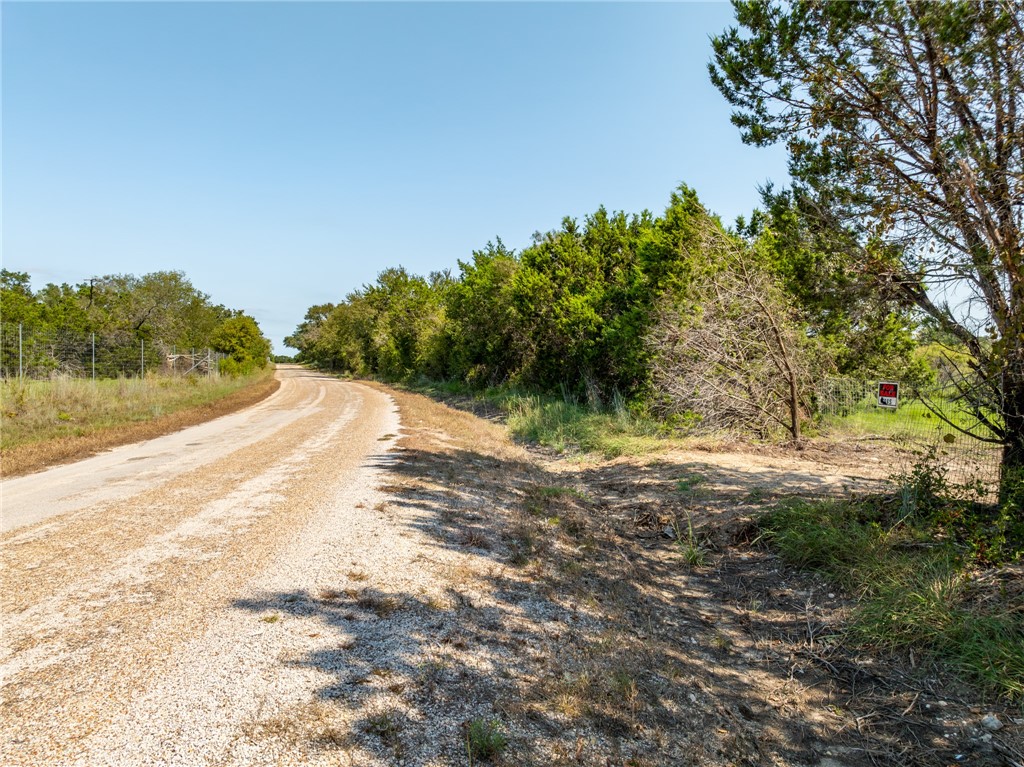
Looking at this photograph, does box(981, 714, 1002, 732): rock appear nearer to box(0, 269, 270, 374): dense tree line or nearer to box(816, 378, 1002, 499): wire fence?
box(816, 378, 1002, 499): wire fence

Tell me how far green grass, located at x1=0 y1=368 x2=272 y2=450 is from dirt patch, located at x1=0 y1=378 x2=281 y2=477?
38cm

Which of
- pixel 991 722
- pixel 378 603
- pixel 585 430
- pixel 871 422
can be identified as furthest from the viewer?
pixel 585 430

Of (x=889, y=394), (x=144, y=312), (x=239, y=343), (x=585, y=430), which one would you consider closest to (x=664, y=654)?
(x=889, y=394)

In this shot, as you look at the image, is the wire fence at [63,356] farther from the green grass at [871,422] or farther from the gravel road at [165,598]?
the green grass at [871,422]

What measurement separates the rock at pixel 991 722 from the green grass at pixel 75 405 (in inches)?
530

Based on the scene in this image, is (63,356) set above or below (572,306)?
below

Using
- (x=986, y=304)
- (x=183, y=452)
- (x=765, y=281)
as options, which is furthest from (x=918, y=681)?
(x=183, y=452)

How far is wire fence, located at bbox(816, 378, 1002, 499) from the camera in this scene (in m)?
5.36

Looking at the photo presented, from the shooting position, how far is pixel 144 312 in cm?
4344

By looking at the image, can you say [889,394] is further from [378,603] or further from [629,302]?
[629,302]

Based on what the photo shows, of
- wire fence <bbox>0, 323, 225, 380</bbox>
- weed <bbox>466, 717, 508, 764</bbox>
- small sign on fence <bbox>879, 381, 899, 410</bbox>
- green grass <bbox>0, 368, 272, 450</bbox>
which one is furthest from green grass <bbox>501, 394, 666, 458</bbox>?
wire fence <bbox>0, 323, 225, 380</bbox>

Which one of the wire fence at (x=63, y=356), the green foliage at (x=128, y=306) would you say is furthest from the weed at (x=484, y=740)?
the green foliage at (x=128, y=306)

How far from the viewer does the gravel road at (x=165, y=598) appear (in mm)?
2383

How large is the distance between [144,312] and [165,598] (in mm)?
48557
